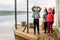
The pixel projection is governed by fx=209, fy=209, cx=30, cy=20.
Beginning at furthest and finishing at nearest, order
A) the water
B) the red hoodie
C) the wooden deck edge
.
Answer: the water, the red hoodie, the wooden deck edge

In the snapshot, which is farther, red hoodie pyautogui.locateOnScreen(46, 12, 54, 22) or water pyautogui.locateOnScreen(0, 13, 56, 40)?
water pyautogui.locateOnScreen(0, 13, 56, 40)

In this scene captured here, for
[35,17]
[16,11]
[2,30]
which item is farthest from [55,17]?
[2,30]

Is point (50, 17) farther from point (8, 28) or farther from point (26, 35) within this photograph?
point (8, 28)

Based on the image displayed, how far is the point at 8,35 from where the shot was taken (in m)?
7.94

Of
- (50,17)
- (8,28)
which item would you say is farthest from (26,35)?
(8,28)

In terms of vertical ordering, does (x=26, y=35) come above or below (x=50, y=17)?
below

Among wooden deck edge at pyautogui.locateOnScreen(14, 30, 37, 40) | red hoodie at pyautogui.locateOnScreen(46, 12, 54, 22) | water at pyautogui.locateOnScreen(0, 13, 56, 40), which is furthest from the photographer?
water at pyautogui.locateOnScreen(0, 13, 56, 40)

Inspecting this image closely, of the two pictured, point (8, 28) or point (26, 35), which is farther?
point (8, 28)

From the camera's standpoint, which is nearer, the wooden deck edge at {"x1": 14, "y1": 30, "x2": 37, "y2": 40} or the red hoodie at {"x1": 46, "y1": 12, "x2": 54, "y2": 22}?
the wooden deck edge at {"x1": 14, "y1": 30, "x2": 37, "y2": 40}

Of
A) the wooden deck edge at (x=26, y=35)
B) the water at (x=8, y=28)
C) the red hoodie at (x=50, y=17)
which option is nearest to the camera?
the wooden deck edge at (x=26, y=35)

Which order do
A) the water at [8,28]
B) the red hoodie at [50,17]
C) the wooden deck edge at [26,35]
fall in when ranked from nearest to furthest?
1. the wooden deck edge at [26,35]
2. the red hoodie at [50,17]
3. the water at [8,28]

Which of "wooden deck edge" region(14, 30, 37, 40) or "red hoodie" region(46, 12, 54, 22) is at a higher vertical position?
"red hoodie" region(46, 12, 54, 22)

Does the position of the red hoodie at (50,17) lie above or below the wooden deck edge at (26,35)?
above

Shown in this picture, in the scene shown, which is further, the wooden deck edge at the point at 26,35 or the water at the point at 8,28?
the water at the point at 8,28
